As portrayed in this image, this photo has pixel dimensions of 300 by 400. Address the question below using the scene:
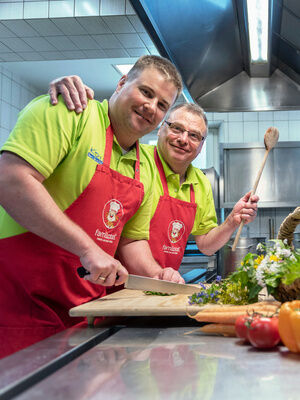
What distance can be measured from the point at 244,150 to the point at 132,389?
4784 mm

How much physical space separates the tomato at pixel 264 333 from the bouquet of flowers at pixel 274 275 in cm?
22

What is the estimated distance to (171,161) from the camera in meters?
2.36

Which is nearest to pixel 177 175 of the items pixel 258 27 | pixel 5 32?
pixel 258 27

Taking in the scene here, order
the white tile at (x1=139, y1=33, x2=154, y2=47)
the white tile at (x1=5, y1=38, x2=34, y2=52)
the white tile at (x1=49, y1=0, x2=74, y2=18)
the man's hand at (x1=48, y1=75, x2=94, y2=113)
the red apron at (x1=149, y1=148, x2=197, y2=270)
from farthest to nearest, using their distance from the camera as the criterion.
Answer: the white tile at (x1=5, y1=38, x2=34, y2=52) < the white tile at (x1=139, y1=33, x2=154, y2=47) < the white tile at (x1=49, y1=0, x2=74, y2=18) < the red apron at (x1=149, y1=148, x2=197, y2=270) < the man's hand at (x1=48, y1=75, x2=94, y2=113)

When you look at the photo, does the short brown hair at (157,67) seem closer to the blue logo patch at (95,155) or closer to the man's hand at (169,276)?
the blue logo patch at (95,155)

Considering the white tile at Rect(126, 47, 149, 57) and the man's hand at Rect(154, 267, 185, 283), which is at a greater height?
the white tile at Rect(126, 47, 149, 57)

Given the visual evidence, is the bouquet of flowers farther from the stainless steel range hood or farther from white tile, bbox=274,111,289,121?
white tile, bbox=274,111,289,121

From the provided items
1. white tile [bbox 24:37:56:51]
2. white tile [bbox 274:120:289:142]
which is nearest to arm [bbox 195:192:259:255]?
white tile [bbox 24:37:56:51]

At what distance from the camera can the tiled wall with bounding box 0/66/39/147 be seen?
17.0ft

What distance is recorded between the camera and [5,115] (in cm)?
521

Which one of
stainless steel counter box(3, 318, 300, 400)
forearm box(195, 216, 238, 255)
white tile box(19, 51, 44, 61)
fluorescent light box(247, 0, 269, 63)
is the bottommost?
stainless steel counter box(3, 318, 300, 400)

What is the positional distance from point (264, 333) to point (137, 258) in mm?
1073

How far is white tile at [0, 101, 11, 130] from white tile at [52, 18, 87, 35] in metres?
2.19

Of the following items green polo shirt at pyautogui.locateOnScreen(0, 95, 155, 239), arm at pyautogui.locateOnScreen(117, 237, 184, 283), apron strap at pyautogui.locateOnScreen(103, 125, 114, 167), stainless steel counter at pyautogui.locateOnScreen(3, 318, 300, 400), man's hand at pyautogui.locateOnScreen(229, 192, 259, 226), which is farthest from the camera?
man's hand at pyautogui.locateOnScreen(229, 192, 259, 226)
